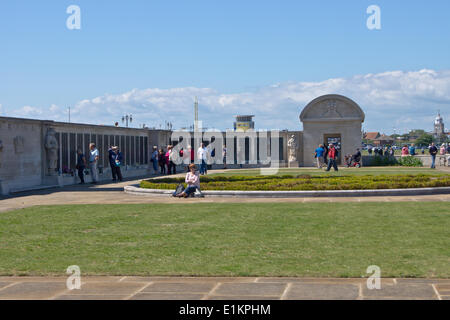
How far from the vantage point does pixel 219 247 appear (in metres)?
8.89

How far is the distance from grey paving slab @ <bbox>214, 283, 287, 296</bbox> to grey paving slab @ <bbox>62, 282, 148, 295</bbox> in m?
0.92

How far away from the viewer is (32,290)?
21.3ft

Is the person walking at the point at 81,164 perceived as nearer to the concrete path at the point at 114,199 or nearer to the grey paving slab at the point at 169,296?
the concrete path at the point at 114,199

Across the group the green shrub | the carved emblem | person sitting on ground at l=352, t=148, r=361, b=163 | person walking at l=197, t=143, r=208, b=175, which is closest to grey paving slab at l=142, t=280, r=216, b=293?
person walking at l=197, t=143, r=208, b=175

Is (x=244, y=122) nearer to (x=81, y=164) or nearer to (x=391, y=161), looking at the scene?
(x=391, y=161)

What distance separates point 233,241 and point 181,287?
291cm

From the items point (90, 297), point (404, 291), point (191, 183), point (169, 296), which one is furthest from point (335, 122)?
point (90, 297)

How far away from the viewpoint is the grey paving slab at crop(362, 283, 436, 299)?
5965 millimetres

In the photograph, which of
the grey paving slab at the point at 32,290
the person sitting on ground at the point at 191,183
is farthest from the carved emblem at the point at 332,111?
the grey paving slab at the point at 32,290

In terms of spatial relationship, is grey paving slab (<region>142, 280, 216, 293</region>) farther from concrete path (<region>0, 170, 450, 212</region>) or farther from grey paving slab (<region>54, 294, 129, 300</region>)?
concrete path (<region>0, 170, 450, 212</region>)
